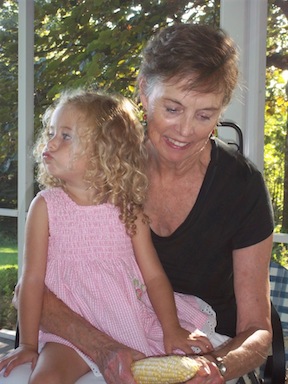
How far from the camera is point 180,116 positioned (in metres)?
1.78

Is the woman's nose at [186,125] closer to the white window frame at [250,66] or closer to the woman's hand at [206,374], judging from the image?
the woman's hand at [206,374]

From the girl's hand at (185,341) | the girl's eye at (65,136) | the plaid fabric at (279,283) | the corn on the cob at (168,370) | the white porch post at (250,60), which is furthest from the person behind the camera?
the white porch post at (250,60)

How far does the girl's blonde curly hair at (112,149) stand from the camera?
6.16ft

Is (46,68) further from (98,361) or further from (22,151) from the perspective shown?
(98,361)

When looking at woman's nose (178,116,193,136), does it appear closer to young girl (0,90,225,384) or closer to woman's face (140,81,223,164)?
woman's face (140,81,223,164)

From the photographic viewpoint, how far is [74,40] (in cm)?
454

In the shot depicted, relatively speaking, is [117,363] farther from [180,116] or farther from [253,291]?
[180,116]

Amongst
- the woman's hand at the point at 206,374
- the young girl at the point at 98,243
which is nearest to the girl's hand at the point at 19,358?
the young girl at the point at 98,243

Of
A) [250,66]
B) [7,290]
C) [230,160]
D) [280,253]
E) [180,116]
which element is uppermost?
[250,66]

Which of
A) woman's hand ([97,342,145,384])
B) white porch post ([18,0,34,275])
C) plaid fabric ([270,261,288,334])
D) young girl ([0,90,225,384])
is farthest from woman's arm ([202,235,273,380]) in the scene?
white porch post ([18,0,34,275])

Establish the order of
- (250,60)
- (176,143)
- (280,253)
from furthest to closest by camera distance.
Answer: (280,253)
(250,60)
(176,143)

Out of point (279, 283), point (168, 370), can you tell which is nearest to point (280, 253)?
point (279, 283)

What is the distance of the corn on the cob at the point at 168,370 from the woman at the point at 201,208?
70 millimetres

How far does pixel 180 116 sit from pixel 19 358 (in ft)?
2.60
